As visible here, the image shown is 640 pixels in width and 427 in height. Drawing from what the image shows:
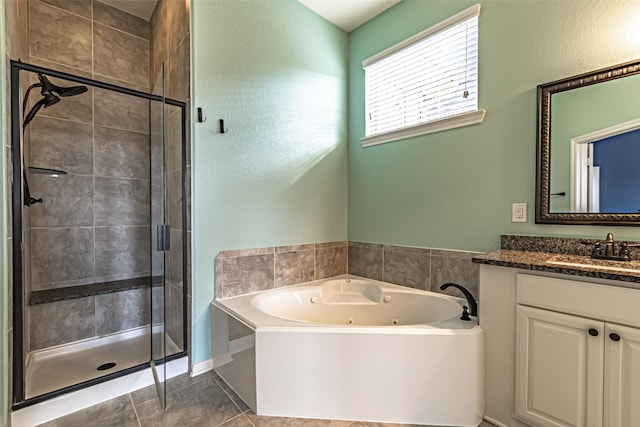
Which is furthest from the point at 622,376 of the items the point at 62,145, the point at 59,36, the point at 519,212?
the point at 59,36

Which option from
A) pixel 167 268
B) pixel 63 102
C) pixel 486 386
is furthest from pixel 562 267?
pixel 63 102

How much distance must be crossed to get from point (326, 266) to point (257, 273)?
0.70 m

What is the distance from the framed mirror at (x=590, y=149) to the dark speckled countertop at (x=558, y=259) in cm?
12

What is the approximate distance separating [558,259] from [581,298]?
27 cm

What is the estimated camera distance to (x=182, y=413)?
1.60 metres

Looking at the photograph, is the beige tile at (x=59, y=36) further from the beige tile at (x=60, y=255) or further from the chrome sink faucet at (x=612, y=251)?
the chrome sink faucet at (x=612, y=251)

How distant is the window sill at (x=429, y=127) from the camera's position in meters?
1.94

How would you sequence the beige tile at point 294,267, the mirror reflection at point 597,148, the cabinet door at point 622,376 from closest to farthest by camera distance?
the cabinet door at point 622,376, the mirror reflection at point 597,148, the beige tile at point 294,267

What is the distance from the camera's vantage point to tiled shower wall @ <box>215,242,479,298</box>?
205cm

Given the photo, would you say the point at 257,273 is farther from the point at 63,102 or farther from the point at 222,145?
the point at 63,102

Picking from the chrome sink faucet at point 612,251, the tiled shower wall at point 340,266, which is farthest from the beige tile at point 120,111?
the chrome sink faucet at point 612,251

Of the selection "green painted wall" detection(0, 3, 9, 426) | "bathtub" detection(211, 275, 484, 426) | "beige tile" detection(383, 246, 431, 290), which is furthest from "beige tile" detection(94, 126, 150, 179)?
"beige tile" detection(383, 246, 431, 290)

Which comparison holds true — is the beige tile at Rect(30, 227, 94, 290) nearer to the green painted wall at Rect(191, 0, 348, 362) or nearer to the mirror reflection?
the green painted wall at Rect(191, 0, 348, 362)

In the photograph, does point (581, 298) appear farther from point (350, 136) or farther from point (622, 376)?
point (350, 136)
